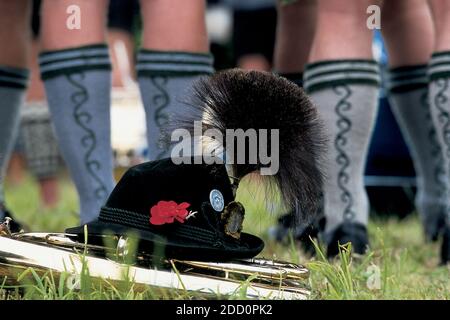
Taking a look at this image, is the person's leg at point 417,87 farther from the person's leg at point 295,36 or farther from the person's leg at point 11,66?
the person's leg at point 11,66

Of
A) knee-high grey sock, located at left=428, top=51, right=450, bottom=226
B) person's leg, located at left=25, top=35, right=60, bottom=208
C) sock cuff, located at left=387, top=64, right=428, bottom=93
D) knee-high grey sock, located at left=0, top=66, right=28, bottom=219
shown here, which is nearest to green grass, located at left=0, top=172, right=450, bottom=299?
knee-high grey sock, located at left=428, top=51, right=450, bottom=226

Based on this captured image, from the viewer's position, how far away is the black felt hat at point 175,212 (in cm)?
115

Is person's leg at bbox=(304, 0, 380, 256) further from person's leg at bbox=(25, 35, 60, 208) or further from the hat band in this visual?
person's leg at bbox=(25, 35, 60, 208)

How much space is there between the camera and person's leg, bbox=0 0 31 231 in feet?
6.09

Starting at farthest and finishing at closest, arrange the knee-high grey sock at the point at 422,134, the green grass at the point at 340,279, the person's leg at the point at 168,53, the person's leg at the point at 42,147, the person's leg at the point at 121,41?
the person's leg at the point at 121,41, the person's leg at the point at 42,147, the knee-high grey sock at the point at 422,134, the person's leg at the point at 168,53, the green grass at the point at 340,279

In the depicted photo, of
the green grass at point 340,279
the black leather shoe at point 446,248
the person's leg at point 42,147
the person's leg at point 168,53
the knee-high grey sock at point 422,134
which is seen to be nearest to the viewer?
the green grass at point 340,279

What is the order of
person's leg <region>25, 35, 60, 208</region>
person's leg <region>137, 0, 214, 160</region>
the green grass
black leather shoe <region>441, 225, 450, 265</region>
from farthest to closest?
person's leg <region>25, 35, 60, 208</region> < black leather shoe <region>441, 225, 450, 265</region> < person's leg <region>137, 0, 214, 160</region> < the green grass

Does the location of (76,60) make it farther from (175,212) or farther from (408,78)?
(408,78)

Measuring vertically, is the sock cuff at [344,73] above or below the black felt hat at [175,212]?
above

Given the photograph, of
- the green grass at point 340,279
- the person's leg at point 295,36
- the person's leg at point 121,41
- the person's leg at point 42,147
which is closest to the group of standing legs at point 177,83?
the green grass at point 340,279

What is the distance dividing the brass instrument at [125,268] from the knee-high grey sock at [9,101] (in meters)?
0.73

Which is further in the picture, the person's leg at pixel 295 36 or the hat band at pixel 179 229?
the person's leg at pixel 295 36

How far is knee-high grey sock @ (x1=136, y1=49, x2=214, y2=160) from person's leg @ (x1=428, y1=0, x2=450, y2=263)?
1.68 feet
